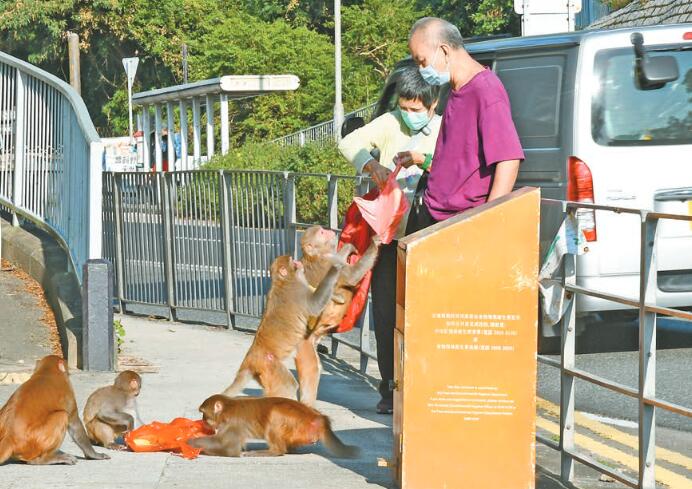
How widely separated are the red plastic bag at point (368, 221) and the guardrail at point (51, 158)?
217 cm

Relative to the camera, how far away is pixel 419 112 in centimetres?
740

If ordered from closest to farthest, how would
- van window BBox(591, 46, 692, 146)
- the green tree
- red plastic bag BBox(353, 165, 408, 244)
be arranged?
1. red plastic bag BBox(353, 165, 408, 244)
2. van window BBox(591, 46, 692, 146)
3. the green tree

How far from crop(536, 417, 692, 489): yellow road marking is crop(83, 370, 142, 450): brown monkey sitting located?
81.2 inches

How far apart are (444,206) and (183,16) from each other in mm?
58728

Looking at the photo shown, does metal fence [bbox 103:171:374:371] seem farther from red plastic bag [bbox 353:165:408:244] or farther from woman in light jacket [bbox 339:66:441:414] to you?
red plastic bag [bbox 353:165:408:244]

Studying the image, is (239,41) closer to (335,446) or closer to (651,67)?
(651,67)

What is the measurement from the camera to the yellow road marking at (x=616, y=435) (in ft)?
22.1

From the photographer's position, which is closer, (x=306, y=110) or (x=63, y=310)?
(x=63, y=310)

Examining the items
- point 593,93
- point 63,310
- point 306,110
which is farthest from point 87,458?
point 306,110

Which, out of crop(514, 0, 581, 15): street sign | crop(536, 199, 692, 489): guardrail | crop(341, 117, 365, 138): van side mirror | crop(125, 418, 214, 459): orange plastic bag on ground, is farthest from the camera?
crop(514, 0, 581, 15): street sign

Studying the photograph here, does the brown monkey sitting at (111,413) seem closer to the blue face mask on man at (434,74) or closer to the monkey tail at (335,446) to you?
the monkey tail at (335,446)

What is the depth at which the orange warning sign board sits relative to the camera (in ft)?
17.6

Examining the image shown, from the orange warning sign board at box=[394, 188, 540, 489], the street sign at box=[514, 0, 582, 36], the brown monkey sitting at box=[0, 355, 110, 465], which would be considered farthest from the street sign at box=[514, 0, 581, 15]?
the orange warning sign board at box=[394, 188, 540, 489]

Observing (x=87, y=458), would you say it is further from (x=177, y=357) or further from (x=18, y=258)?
(x=18, y=258)
